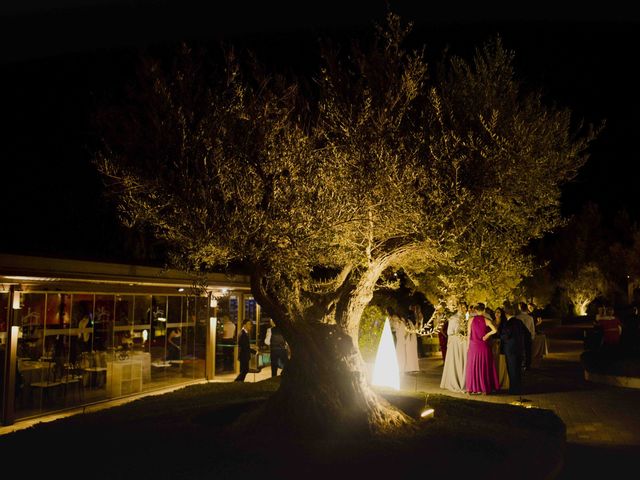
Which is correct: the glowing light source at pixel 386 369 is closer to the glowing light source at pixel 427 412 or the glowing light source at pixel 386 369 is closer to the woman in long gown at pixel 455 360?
the woman in long gown at pixel 455 360

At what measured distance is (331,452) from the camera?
25.7 feet

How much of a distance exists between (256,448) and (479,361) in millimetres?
7829

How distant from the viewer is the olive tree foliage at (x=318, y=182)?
8648mm

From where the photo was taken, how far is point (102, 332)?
14.7 m

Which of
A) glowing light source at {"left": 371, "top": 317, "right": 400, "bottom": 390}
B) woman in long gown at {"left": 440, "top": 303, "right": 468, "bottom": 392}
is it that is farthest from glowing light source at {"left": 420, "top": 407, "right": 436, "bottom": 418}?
woman in long gown at {"left": 440, "top": 303, "right": 468, "bottom": 392}

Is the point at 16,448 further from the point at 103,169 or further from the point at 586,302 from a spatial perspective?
the point at 586,302

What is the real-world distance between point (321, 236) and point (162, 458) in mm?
3266

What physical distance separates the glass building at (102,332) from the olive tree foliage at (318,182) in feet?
4.85

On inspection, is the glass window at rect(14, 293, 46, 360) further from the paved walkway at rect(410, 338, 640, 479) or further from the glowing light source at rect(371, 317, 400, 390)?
the paved walkway at rect(410, 338, 640, 479)

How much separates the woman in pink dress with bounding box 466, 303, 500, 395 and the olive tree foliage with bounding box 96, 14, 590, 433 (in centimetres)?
478

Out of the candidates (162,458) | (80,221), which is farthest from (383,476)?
(80,221)

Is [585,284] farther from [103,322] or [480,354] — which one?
[103,322]

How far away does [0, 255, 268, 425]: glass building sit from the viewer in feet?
39.6

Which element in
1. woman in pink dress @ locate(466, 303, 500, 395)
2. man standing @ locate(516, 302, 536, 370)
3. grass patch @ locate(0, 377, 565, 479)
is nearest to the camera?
grass patch @ locate(0, 377, 565, 479)
